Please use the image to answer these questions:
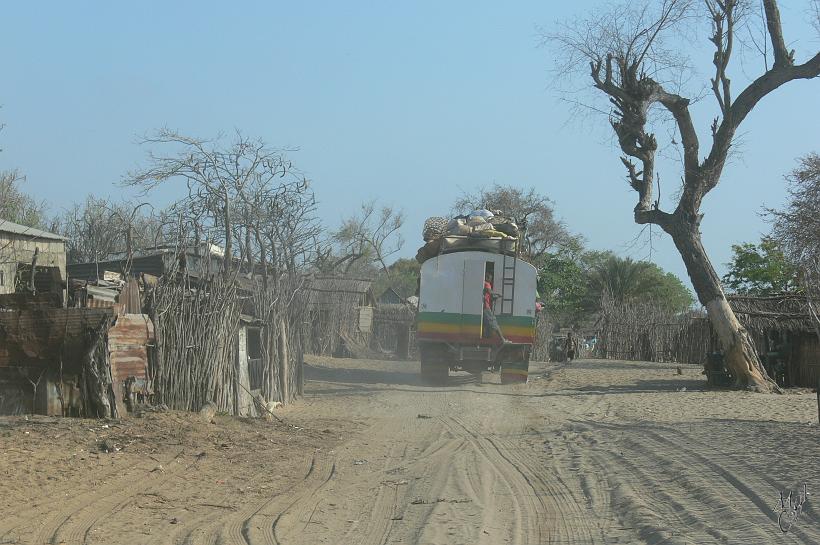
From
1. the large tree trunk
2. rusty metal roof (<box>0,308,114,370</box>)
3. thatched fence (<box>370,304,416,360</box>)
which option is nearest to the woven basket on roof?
the large tree trunk

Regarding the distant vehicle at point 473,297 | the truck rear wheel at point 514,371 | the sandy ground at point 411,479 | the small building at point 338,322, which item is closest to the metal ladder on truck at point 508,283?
the distant vehicle at point 473,297

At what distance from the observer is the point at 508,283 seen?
800 inches

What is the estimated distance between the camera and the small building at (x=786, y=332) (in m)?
22.9

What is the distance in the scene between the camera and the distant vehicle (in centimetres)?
2017

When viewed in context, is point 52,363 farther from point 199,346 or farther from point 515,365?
point 515,365

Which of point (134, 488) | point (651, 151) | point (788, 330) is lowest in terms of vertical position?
point (134, 488)

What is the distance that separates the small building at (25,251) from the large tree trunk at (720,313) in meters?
14.8

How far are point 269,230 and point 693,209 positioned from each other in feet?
34.3

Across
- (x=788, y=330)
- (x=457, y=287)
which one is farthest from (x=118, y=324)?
(x=788, y=330)

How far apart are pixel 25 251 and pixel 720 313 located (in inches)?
728

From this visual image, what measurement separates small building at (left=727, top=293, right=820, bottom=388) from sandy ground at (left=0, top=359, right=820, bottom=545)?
8621mm

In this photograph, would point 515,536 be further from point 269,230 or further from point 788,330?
point 788,330

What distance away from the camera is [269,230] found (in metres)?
22.0

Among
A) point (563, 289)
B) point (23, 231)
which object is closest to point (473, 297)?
point (23, 231)
